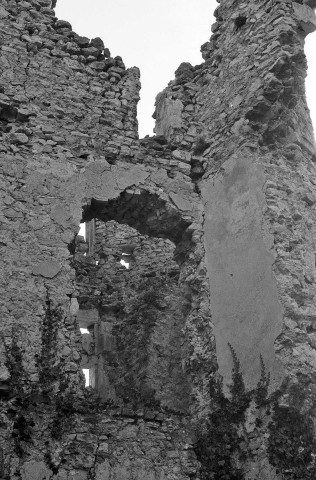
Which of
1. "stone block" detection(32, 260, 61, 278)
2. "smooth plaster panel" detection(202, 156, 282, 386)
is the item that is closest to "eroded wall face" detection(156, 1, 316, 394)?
"smooth plaster panel" detection(202, 156, 282, 386)

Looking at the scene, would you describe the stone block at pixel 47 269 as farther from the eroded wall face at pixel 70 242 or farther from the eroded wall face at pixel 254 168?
the eroded wall face at pixel 254 168

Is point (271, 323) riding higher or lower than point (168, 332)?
lower

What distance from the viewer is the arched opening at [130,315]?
10.1m

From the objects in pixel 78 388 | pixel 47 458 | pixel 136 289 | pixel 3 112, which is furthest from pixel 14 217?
pixel 136 289

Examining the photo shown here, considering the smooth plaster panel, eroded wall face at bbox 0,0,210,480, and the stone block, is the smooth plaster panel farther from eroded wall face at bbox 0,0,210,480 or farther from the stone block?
the stone block

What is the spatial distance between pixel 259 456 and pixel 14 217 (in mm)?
2969

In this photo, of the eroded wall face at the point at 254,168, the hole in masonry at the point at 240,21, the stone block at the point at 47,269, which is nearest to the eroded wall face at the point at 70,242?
the stone block at the point at 47,269

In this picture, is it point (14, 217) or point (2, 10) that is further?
point (2, 10)

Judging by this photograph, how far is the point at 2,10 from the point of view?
8656 mm

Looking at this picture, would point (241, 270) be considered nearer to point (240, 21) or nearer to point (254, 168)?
point (254, 168)

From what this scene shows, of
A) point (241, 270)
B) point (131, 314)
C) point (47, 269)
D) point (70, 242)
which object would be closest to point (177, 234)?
point (241, 270)

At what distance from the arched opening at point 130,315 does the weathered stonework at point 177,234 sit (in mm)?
68

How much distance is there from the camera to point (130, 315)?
35.6 ft

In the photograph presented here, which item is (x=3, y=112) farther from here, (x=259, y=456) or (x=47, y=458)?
(x=259, y=456)
